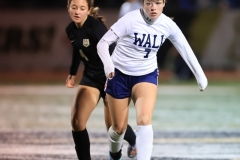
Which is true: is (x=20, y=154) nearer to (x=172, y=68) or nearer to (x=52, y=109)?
(x=52, y=109)

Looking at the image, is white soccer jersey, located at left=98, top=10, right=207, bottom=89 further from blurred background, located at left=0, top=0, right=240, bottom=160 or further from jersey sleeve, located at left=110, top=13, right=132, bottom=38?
blurred background, located at left=0, top=0, right=240, bottom=160

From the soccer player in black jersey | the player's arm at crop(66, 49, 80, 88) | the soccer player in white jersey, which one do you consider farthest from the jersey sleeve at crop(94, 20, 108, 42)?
the player's arm at crop(66, 49, 80, 88)

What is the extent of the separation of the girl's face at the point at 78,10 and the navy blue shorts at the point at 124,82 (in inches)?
30.0

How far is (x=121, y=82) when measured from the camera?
267 inches

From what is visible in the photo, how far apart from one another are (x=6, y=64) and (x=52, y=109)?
8.51 m

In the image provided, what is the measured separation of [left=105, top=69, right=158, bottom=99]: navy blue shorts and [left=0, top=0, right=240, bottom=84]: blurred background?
43.8 ft

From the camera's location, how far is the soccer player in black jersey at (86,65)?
7023mm

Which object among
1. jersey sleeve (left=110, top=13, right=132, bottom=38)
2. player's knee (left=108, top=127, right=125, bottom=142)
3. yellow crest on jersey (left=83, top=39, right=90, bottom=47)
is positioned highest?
jersey sleeve (left=110, top=13, right=132, bottom=38)

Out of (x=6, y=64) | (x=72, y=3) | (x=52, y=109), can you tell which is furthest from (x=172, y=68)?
(x=72, y=3)

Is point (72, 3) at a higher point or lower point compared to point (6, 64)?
higher

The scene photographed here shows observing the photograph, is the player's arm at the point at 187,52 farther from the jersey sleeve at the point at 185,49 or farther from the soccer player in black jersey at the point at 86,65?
the soccer player in black jersey at the point at 86,65

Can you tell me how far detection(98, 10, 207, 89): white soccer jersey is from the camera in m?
6.56

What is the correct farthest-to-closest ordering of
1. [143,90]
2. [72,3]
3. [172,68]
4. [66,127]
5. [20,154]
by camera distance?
1. [172,68]
2. [66,127]
3. [20,154]
4. [72,3]
5. [143,90]

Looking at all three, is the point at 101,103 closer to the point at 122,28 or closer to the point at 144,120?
the point at 122,28
